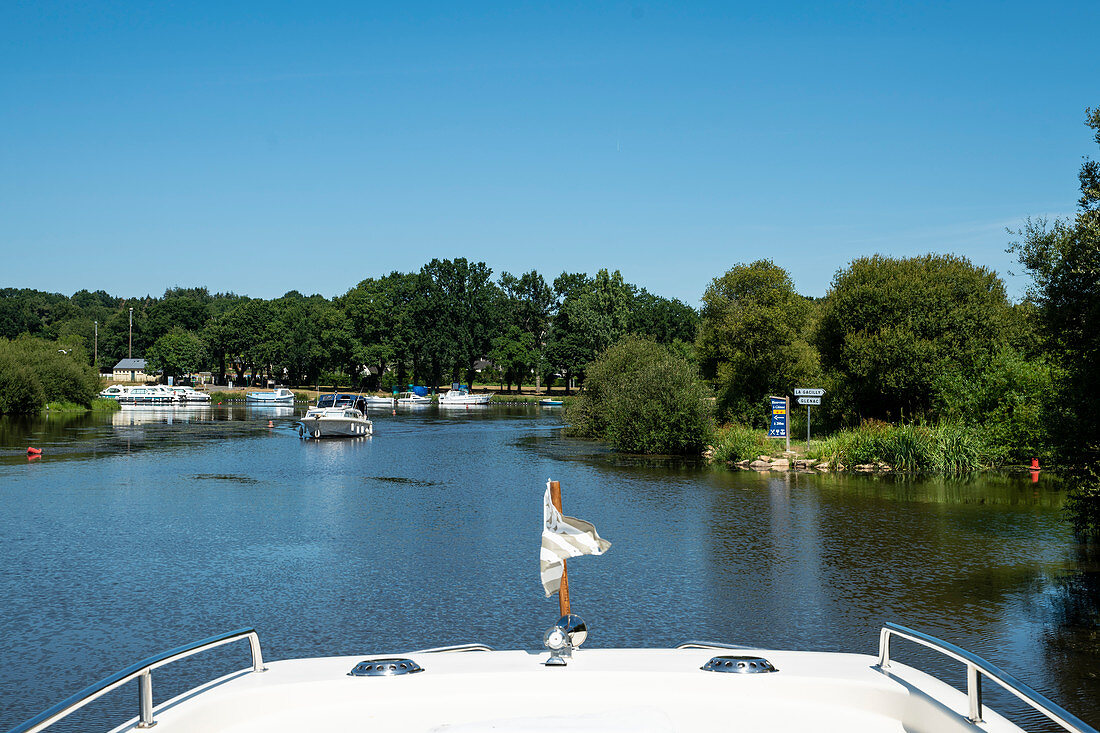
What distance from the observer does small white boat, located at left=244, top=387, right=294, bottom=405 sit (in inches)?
3797

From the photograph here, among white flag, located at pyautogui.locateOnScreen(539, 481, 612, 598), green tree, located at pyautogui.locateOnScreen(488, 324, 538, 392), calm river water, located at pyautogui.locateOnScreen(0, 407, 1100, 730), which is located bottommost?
calm river water, located at pyautogui.locateOnScreen(0, 407, 1100, 730)

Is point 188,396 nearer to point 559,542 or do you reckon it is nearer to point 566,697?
point 559,542

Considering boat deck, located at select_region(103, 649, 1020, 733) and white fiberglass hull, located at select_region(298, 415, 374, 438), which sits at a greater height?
boat deck, located at select_region(103, 649, 1020, 733)

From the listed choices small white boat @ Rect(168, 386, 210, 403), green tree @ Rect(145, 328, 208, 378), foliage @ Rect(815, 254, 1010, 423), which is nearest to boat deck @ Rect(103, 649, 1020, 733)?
foliage @ Rect(815, 254, 1010, 423)

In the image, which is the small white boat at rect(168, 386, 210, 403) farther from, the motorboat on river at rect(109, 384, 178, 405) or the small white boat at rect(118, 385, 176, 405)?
the small white boat at rect(118, 385, 176, 405)

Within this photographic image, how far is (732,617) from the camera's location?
1183 centimetres

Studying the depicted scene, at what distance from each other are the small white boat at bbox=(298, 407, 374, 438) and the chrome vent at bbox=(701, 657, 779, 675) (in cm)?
4596

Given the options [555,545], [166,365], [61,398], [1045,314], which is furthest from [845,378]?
[166,365]

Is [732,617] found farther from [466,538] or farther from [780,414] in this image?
[780,414]

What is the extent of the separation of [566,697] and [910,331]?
3455 centimetres

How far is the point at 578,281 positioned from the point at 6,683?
12001cm

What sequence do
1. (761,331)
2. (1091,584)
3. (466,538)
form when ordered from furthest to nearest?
(761,331) → (466,538) → (1091,584)

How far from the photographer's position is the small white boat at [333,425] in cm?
4919

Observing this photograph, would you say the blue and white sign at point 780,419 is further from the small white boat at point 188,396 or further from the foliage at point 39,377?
the small white boat at point 188,396
